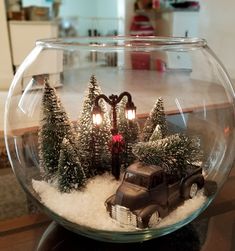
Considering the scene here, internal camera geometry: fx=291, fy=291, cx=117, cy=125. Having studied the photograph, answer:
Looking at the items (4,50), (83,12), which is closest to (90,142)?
(4,50)

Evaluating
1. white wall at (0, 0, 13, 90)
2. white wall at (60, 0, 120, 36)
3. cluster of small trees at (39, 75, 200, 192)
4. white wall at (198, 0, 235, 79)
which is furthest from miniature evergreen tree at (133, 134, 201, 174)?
white wall at (60, 0, 120, 36)

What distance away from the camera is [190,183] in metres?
0.40

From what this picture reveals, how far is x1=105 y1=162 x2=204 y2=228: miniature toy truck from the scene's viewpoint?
13.3 inches

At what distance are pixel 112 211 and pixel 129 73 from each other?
1.18 feet

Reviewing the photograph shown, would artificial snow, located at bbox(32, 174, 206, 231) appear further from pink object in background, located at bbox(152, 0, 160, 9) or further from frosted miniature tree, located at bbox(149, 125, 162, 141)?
pink object in background, located at bbox(152, 0, 160, 9)

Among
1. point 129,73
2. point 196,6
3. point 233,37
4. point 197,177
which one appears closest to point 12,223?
point 197,177

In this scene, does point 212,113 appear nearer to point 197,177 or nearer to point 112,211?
point 197,177

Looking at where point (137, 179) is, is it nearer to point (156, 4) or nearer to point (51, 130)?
point (51, 130)

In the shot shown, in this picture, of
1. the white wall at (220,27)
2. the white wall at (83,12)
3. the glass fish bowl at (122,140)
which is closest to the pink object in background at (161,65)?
the glass fish bowl at (122,140)

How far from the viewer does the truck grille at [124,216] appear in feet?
1.11

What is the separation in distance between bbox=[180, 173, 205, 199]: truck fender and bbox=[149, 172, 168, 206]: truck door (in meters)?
0.04

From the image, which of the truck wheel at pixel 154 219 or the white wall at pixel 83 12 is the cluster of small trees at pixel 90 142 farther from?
the white wall at pixel 83 12

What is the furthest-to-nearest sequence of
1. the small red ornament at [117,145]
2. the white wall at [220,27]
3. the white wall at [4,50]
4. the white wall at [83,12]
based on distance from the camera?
the white wall at [83,12] < the white wall at [4,50] < the white wall at [220,27] < the small red ornament at [117,145]

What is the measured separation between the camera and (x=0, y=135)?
821mm
